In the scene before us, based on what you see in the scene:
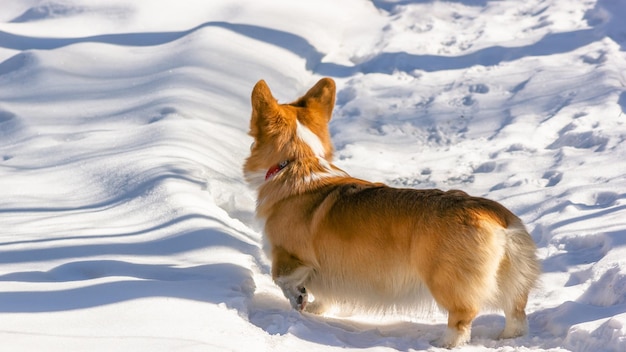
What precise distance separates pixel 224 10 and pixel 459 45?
2409 millimetres

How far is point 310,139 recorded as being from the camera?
420 centimetres

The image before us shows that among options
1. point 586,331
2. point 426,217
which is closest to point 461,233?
point 426,217

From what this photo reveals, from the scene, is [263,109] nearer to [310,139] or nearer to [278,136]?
[278,136]

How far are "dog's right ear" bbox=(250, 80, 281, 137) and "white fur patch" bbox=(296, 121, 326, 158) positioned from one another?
0.13m

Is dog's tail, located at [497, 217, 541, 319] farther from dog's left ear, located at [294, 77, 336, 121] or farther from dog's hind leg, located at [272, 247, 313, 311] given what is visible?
dog's left ear, located at [294, 77, 336, 121]

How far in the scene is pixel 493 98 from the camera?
22.7 ft

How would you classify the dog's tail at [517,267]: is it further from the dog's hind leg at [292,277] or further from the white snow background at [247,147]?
the dog's hind leg at [292,277]

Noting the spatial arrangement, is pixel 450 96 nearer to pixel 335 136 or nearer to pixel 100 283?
pixel 335 136

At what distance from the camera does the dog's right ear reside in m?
4.03

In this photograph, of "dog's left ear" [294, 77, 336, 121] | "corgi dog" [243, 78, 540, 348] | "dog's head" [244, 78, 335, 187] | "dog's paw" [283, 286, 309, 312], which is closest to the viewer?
"corgi dog" [243, 78, 540, 348]

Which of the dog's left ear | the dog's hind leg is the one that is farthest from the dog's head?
the dog's hind leg

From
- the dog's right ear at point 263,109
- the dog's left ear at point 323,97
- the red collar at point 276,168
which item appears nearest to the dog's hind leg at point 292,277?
the red collar at point 276,168

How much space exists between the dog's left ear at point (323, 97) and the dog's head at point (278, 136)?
114mm

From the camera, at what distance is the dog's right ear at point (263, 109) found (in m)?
4.03
